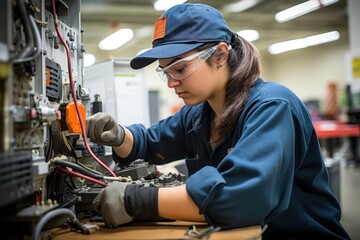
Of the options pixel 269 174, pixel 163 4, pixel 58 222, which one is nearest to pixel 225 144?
pixel 269 174

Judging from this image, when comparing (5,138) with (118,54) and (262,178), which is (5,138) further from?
(118,54)

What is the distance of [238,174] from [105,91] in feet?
3.98

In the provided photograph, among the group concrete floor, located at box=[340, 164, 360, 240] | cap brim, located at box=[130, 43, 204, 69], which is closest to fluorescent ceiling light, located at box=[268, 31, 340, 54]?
concrete floor, located at box=[340, 164, 360, 240]

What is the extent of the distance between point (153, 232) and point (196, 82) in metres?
0.52

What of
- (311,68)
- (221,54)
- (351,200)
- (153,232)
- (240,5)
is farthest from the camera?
(311,68)

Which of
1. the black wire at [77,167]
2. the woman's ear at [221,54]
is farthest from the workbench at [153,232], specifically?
the woman's ear at [221,54]

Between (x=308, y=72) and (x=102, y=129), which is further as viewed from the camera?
(x=308, y=72)

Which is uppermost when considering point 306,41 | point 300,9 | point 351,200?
point 306,41

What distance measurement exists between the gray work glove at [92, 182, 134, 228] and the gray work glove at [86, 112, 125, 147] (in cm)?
41

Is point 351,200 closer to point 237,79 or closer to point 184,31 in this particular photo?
point 237,79

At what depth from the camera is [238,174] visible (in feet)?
2.71

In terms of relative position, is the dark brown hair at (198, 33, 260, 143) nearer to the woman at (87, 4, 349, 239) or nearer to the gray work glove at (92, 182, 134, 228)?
the woman at (87, 4, 349, 239)

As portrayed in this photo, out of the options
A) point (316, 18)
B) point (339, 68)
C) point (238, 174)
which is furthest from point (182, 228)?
point (339, 68)

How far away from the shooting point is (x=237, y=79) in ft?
3.77
